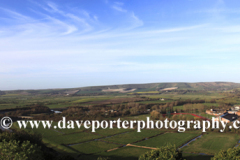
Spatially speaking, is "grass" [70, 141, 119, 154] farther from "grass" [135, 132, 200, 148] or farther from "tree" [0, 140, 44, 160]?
"tree" [0, 140, 44, 160]

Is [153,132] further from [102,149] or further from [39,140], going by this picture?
[39,140]

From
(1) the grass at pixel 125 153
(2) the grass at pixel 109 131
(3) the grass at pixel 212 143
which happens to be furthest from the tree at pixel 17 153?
(2) the grass at pixel 109 131

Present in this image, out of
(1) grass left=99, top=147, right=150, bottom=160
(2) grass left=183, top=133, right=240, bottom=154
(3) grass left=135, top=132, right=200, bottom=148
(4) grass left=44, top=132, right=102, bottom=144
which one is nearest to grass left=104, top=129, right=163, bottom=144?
(3) grass left=135, top=132, right=200, bottom=148

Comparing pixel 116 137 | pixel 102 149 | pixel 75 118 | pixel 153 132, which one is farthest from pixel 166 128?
pixel 75 118

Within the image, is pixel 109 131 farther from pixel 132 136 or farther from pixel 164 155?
pixel 164 155

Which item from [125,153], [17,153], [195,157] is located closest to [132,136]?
[125,153]

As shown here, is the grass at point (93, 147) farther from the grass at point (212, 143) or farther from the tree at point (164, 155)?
the tree at point (164, 155)

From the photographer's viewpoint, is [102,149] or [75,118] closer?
[102,149]
